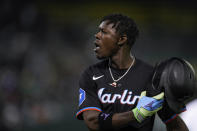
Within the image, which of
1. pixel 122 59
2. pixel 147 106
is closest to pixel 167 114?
pixel 147 106

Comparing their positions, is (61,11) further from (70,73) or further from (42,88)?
(42,88)

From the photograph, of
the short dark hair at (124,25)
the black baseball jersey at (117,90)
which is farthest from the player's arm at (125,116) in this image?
the short dark hair at (124,25)

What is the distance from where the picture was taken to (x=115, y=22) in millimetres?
3527

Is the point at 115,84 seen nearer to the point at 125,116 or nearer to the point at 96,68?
the point at 96,68

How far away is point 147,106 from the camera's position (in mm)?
3076

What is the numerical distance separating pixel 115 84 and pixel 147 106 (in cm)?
49

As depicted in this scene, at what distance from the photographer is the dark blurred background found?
11109 mm

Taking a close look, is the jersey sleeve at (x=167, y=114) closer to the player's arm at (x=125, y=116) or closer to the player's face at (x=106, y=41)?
the player's arm at (x=125, y=116)

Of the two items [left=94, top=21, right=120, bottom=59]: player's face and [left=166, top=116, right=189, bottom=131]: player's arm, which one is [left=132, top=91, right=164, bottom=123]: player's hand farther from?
[left=94, top=21, right=120, bottom=59]: player's face

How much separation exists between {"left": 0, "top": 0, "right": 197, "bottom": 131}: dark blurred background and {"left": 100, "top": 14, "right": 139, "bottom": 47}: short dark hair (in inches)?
239

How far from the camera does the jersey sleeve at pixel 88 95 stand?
3426mm

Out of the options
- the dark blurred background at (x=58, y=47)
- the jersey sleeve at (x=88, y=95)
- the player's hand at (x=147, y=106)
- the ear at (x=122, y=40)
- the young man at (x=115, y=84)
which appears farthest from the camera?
the dark blurred background at (x=58, y=47)

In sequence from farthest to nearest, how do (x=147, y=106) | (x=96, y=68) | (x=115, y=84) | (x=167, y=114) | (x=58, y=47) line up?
1. (x=58, y=47)
2. (x=96, y=68)
3. (x=115, y=84)
4. (x=167, y=114)
5. (x=147, y=106)

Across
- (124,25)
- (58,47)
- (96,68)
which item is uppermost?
(124,25)
